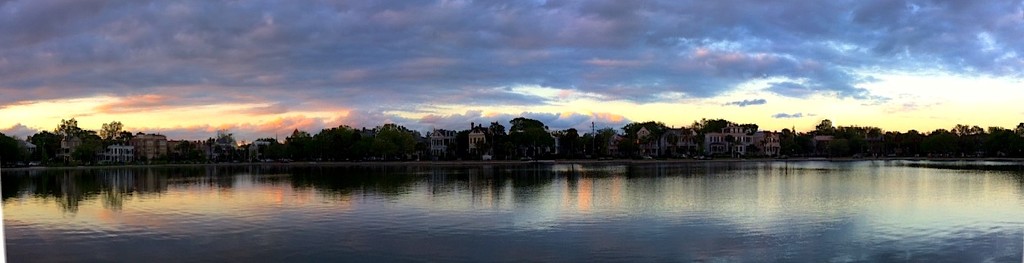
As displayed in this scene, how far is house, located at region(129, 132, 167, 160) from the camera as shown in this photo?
154125mm

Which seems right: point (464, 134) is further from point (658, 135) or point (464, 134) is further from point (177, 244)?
point (177, 244)

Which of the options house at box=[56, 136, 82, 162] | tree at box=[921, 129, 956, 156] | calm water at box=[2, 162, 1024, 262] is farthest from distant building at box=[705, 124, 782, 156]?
house at box=[56, 136, 82, 162]

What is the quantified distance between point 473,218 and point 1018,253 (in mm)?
15055

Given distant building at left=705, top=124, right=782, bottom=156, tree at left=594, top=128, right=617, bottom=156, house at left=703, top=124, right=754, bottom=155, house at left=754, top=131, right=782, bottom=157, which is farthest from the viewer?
house at left=754, top=131, right=782, bottom=157

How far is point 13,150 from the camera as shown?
314ft

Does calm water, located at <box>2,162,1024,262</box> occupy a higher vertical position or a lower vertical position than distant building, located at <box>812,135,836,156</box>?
lower

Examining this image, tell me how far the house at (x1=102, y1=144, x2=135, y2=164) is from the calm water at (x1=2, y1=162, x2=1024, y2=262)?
4376 inches

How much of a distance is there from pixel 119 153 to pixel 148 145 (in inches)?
441

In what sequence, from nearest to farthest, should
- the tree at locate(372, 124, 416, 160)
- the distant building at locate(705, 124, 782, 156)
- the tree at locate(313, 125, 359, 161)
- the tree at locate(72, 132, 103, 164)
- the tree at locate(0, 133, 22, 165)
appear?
the tree at locate(0, 133, 22, 165) → the tree at locate(72, 132, 103, 164) → the tree at locate(372, 124, 416, 160) → the tree at locate(313, 125, 359, 161) → the distant building at locate(705, 124, 782, 156)

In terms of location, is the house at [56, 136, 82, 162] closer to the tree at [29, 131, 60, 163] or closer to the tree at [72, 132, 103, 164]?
the tree at [29, 131, 60, 163]

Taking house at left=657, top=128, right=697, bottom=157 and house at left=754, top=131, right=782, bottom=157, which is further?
house at left=754, top=131, right=782, bottom=157

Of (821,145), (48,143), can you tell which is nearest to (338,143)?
(48,143)

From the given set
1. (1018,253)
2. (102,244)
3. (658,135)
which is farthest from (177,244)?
(658,135)

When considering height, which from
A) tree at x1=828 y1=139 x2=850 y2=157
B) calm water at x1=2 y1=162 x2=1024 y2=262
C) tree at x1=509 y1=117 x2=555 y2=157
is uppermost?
tree at x1=509 y1=117 x2=555 y2=157
